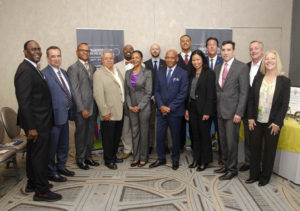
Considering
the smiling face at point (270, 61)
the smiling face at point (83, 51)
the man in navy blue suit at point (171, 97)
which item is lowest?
the man in navy blue suit at point (171, 97)

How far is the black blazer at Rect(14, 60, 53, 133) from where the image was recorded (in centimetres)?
235

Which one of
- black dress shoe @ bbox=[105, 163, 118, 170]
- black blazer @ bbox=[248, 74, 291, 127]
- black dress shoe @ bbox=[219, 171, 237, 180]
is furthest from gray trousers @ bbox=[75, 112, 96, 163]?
black blazer @ bbox=[248, 74, 291, 127]

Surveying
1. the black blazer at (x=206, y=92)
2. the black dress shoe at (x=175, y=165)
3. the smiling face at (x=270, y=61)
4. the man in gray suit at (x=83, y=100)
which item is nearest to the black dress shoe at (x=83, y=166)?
the man in gray suit at (x=83, y=100)

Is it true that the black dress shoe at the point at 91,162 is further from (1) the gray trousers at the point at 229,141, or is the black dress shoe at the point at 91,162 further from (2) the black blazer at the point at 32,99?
(1) the gray trousers at the point at 229,141

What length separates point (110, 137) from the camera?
3441 mm

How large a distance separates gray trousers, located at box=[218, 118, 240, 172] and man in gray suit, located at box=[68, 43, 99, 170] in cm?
190

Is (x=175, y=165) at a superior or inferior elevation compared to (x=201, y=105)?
inferior

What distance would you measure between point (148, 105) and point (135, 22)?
206cm

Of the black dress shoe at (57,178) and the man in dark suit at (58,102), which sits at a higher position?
the man in dark suit at (58,102)

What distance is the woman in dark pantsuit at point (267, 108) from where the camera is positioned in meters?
2.64

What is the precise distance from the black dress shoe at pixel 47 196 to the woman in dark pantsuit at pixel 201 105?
75.0 inches

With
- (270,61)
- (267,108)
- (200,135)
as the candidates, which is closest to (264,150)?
(267,108)

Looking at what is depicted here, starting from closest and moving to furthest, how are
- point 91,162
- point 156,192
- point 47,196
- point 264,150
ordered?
point 47,196
point 156,192
point 264,150
point 91,162

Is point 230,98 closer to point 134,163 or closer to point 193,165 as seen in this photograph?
point 193,165
